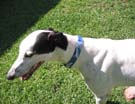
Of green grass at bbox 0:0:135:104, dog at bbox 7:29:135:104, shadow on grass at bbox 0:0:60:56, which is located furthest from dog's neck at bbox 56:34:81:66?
shadow on grass at bbox 0:0:60:56

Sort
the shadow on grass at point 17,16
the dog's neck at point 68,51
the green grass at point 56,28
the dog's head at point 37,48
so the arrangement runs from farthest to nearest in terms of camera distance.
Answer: the shadow on grass at point 17,16 → the green grass at point 56,28 → the dog's neck at point 68,51 → the dog's head at point 37,48

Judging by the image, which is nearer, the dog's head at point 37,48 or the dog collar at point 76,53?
the dog's head at point 37,48

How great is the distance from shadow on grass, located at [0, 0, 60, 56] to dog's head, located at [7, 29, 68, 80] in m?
2.08

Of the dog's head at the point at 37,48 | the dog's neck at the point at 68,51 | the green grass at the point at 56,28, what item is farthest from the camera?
the green grass at the point at 56,28

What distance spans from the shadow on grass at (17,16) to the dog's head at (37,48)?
208cm

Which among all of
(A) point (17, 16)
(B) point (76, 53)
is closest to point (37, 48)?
(B) point (76, 53)

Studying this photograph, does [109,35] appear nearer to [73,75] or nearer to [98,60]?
[73,75]

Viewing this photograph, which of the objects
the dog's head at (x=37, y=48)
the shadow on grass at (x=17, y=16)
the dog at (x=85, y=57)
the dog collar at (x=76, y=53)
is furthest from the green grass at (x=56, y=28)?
the dog's head at (x=37, y=48)

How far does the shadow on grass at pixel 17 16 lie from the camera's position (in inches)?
236

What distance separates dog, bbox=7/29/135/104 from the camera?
3494 mm

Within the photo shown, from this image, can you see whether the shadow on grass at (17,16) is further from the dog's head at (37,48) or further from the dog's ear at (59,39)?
the dog's ear at (59,39)

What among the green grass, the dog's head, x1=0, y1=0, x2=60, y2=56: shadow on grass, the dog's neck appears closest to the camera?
the dog's head

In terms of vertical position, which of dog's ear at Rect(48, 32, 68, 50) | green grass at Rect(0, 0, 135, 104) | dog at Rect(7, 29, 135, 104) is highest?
dog's ear at Rect(48, 32, 68, 50)

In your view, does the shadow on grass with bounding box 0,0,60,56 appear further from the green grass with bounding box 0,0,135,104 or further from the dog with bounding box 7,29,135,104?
the dog with bounding box 7,29,135,104
